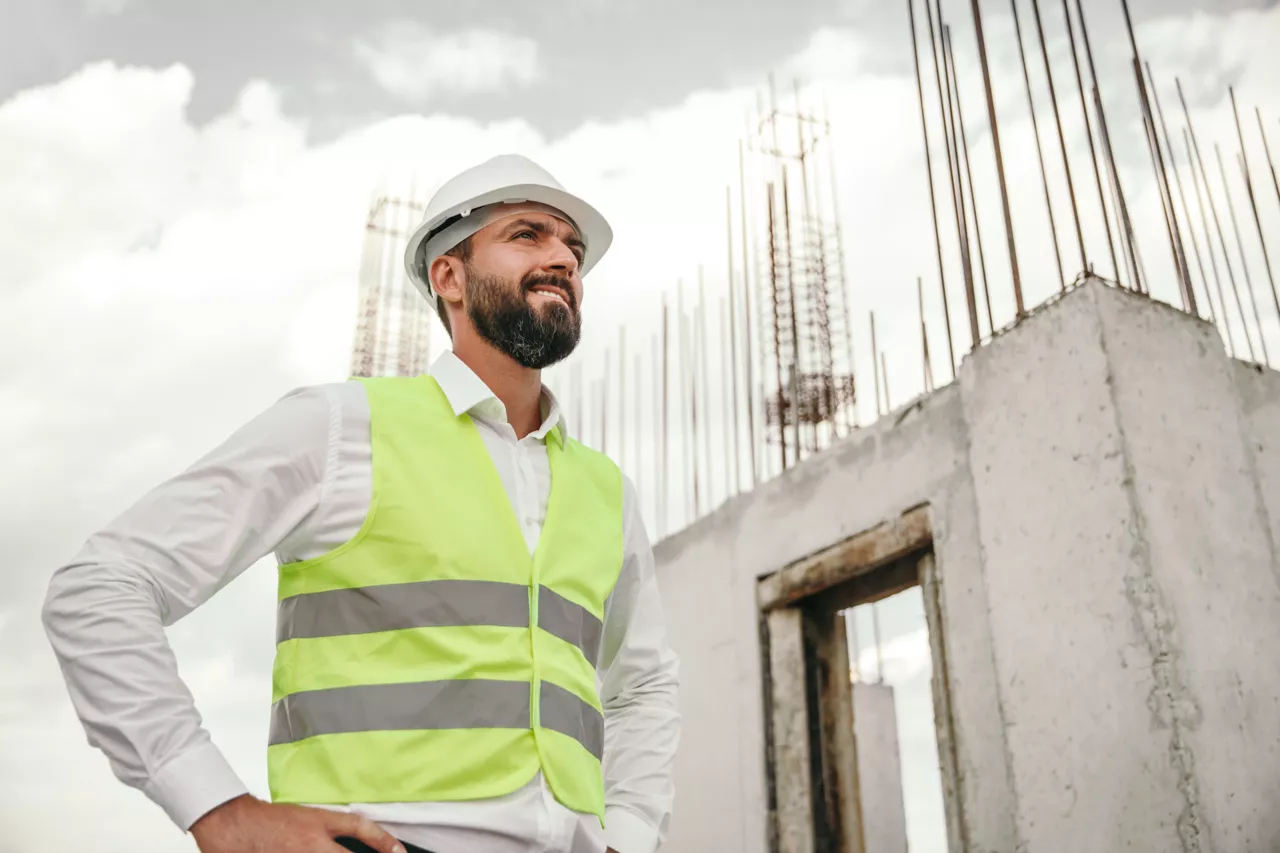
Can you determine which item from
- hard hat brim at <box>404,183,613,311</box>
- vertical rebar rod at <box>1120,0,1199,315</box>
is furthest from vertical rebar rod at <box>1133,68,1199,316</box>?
hard hat brim at <box>404,183,613,311</box>

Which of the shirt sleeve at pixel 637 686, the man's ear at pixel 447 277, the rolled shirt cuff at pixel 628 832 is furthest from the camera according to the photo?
the man's ear at pixel 447 277

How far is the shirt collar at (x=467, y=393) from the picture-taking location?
70.4 inches

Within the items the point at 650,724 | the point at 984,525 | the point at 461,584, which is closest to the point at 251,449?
the point at 461,584

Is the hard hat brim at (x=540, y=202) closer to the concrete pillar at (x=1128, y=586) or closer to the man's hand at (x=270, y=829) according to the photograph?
the man's hand at (x=270, y=829)

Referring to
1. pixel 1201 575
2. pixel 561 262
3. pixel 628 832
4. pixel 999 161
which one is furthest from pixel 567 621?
pixel 999 161

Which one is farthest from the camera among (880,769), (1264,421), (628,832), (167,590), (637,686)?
(880,769)

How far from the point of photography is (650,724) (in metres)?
1.96

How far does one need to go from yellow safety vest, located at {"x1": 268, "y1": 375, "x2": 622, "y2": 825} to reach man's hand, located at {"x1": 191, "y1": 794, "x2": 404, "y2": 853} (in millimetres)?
95

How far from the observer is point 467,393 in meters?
1.80

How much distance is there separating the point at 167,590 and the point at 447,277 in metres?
0.83

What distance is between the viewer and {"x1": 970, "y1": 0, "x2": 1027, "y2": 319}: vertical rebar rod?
464 cm

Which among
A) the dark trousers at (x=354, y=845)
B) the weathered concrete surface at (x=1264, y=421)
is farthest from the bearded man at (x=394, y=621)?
the weathered concrete surface at (x=1264, y=421)

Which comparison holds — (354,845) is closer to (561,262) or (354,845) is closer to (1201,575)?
(561,262)

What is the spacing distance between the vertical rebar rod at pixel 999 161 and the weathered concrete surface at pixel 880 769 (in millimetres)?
7322
